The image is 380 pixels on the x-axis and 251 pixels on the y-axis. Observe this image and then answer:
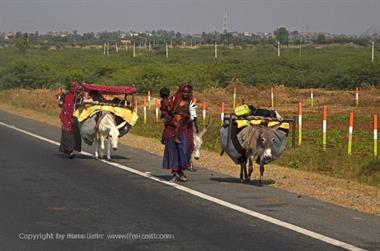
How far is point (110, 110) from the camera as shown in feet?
61.3

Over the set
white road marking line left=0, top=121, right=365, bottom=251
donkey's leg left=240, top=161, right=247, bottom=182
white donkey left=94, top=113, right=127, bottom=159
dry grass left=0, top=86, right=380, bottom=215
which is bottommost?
dry grass left=0, top=86, right=380, bottom=215

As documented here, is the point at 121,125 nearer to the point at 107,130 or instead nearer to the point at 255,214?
the point at 107,130

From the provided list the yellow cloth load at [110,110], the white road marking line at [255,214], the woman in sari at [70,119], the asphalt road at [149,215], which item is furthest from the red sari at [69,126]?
the asphalt road at [149,215]

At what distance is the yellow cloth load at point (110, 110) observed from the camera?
61.2ft

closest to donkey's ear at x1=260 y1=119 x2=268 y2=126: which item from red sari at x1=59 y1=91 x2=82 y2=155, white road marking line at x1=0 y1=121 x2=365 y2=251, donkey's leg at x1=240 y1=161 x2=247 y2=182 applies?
donkey's leg at x1=240 y1=161 x2=247 y2=182

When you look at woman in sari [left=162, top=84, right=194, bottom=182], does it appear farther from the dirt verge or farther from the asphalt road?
the dirt verge

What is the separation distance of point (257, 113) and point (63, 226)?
19.6ft

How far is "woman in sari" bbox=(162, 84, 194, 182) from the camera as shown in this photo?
14.4 m

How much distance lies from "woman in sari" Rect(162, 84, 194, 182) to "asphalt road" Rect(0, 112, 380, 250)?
0.45 m

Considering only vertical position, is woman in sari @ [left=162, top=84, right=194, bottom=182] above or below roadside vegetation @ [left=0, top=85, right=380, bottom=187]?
above

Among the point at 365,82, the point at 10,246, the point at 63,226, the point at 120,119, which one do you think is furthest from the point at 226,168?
the point at 365,82

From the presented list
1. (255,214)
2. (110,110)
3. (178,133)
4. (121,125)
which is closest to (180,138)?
(178,133)

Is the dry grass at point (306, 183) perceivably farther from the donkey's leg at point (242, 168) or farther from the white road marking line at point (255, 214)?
the white road marking line at point (255, 214)

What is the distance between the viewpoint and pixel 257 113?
587 inches
